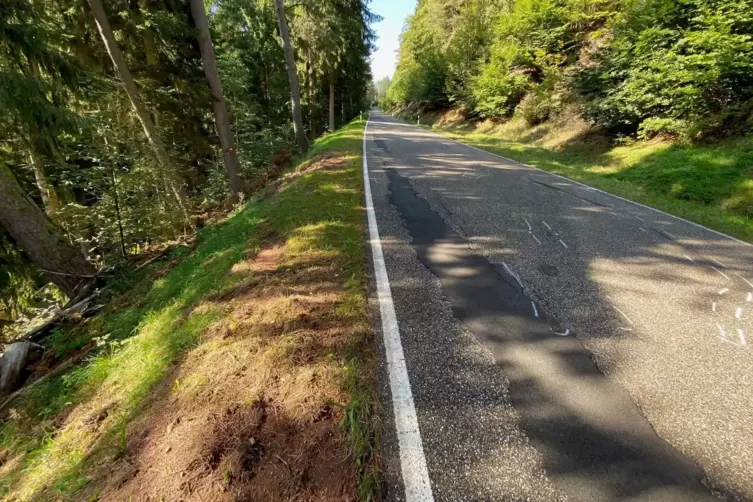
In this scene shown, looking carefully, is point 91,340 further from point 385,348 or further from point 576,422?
point 576,422

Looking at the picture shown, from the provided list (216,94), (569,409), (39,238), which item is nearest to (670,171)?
(569,409)

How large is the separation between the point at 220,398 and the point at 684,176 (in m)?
11.4

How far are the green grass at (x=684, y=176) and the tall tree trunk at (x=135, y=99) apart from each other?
10959 millimetres

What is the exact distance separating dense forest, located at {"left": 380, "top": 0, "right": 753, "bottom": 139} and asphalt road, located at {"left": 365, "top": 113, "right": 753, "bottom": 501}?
277 inches

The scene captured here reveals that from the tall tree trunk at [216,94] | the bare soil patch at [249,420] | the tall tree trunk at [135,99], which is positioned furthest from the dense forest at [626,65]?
the tall tree trunk at [135,99]

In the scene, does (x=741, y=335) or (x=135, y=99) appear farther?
(x=135, y=99)

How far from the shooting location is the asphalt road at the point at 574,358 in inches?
74.4

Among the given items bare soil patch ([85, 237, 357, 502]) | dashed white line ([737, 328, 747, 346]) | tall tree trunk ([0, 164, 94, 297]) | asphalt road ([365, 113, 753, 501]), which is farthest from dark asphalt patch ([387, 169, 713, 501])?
A: tall tree trunk ([0, 164, 94, 297])

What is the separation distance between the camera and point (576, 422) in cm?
216

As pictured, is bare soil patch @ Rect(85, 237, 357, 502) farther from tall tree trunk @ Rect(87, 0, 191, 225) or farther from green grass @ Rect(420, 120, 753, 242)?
green grass @ Rect(420, 120, 753, 242)

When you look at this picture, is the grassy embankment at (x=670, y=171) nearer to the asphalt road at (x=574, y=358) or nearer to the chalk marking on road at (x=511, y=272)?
the asphalt road at (x=574, y=358)

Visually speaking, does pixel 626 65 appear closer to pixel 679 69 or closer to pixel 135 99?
pixel 679 69

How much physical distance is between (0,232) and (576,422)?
8.23 metres

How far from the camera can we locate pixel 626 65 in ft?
39.0
